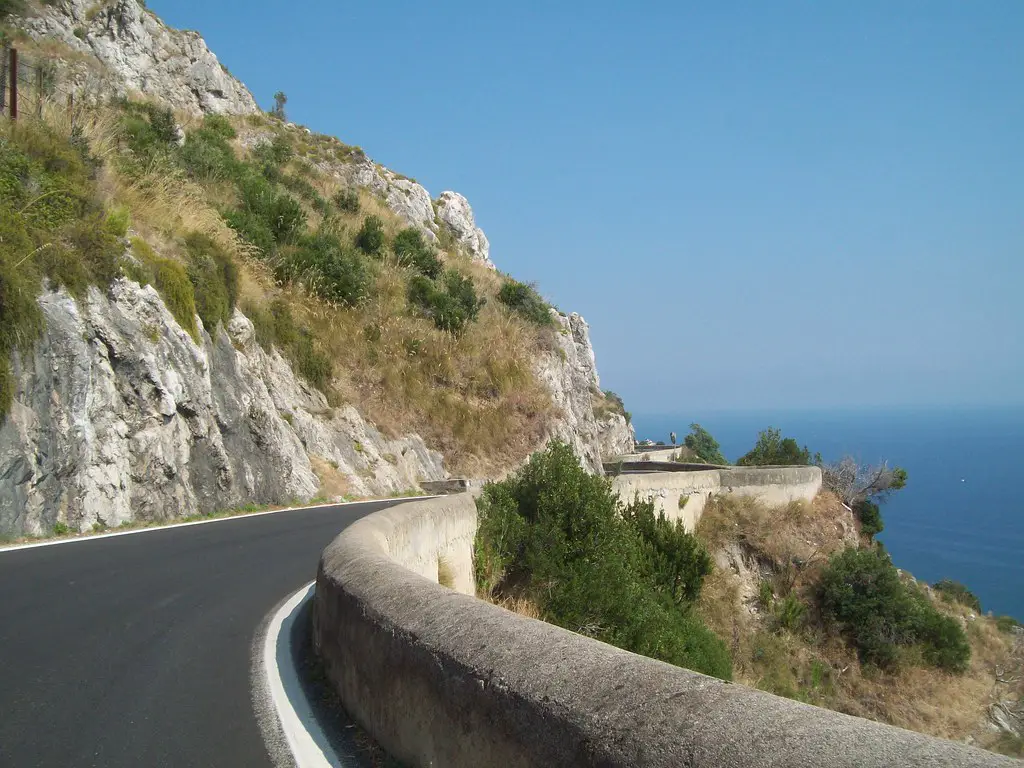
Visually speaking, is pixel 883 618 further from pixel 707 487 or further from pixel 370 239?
pixel 370 239

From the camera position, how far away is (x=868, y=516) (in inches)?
1328

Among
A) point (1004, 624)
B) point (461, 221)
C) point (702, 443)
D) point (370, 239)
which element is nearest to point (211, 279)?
point (370, 239)

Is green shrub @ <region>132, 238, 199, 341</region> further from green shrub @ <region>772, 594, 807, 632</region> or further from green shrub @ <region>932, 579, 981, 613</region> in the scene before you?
green shrub @ <region>932, 579, 981, 613</region>

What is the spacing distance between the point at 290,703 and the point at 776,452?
3778 centimetres

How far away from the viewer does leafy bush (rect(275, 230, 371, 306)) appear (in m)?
30.8

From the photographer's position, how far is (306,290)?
101ft

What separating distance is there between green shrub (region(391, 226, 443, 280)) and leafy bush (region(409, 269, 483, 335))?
166 centimetres

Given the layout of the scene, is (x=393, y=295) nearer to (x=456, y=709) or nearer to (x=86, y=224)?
(x=86, y=224)

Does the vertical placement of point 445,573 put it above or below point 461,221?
below

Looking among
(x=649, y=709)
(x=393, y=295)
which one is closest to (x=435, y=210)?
(x=393, y=295)

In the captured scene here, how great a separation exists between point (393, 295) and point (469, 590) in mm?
24653

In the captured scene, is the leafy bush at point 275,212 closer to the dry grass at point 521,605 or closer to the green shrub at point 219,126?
the green shrub at point 219,126

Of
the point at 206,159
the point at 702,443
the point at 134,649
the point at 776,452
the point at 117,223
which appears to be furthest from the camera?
the point at 702,443

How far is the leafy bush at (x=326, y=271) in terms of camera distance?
101ft
